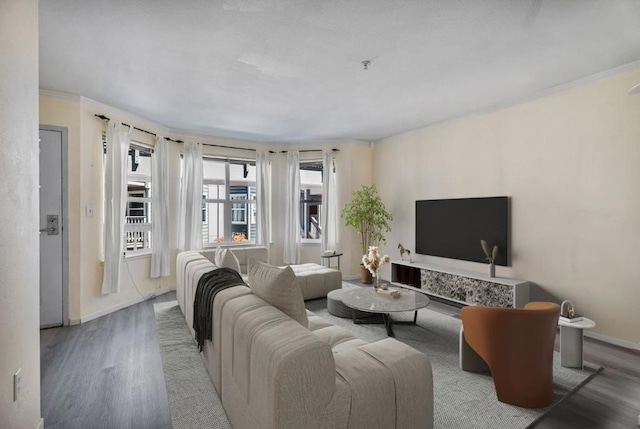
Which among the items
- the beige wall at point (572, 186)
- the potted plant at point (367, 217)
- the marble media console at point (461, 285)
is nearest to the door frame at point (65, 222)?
the potted plant at point (367, 217)

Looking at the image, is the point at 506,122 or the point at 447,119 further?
the point at 447,119

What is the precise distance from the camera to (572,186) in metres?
3.35

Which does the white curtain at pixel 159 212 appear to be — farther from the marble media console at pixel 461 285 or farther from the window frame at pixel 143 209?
the marble media console at pixel 461 285

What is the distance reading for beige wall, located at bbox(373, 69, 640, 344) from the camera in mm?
2977

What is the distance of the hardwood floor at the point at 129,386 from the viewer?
1.92 m

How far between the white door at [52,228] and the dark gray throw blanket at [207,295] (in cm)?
221

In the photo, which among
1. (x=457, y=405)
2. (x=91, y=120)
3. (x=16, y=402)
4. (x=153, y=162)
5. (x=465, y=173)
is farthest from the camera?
(x=153, y=162)

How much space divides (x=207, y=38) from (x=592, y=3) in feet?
9.02

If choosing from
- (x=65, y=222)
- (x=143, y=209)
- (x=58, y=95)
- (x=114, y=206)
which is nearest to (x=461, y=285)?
(x=114, y=206)

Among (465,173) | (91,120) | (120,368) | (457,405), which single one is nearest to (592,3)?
(465,173)

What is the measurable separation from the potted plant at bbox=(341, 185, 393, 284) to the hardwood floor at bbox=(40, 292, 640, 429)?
3.10 m

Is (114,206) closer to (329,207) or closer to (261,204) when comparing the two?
(261,204)

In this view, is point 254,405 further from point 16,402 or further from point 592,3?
point 592,3

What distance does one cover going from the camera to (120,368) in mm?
2545
